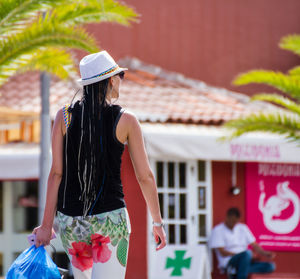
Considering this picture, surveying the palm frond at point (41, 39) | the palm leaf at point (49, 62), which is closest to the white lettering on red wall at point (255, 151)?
the palm leaf at point (49, 62)

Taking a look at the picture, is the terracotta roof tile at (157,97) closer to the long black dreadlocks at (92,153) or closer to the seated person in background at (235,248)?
the seated person in background at (235,248)

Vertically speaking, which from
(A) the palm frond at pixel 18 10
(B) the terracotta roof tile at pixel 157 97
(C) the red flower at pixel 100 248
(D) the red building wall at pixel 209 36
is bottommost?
(C) the red flower at pixel 100 248

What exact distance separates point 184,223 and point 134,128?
965cm

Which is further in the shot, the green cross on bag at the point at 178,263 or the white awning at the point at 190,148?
the green cross on bag at the point at 178,263

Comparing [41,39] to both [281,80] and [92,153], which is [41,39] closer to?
[281,80]

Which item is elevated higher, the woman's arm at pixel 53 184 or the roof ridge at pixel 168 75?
the roof ridge at pixel 168 75

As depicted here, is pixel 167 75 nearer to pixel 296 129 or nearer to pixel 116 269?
pixel 296 129

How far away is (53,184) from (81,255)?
38 centimetres

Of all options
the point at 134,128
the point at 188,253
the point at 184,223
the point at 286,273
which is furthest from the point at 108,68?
the point at 286,273

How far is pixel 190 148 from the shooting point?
12.2m

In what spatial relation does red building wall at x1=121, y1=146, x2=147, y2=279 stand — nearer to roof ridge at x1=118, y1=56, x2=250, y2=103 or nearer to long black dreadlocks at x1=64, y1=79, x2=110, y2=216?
roof ridge at x1=118, y1=56, x2=250, y2=103

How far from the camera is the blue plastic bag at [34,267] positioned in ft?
12.2

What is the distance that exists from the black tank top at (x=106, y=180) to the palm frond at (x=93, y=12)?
5251mm

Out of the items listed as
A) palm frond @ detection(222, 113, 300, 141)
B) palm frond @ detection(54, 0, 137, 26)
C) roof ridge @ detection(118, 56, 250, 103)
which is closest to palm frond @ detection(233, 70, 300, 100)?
palm frond @ detection(222, 113, 300, 141)
